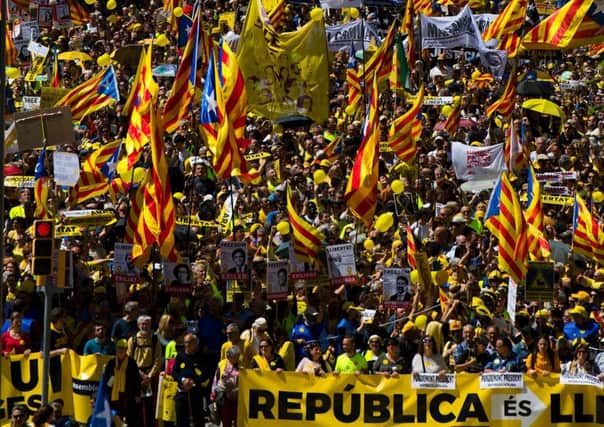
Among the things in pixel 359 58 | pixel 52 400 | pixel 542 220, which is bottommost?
pixel 52 400

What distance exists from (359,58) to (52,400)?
14.8m

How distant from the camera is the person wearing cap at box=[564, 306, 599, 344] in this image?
21.9 m

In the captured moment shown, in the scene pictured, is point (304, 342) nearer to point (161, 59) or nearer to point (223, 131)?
point (223, 131)

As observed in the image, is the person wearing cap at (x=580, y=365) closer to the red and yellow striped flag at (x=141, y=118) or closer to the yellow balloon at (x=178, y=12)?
the red and yellow striped flag at (x=141, y=118)

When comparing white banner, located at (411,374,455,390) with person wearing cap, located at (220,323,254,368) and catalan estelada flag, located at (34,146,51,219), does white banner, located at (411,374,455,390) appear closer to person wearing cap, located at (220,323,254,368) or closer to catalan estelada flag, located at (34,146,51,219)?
person wearing cap, located at (220,323,254,368)

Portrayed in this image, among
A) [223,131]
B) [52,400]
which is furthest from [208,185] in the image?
[52,400]

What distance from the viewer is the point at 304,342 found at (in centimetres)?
2180

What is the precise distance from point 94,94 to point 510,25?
7.08m

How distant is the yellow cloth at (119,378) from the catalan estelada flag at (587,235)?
6.06 meters

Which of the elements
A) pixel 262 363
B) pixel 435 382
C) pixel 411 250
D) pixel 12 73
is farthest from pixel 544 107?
pixel 435 382

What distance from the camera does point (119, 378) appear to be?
2075 centimetres

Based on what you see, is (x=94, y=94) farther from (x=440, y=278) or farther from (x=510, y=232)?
(x=510, y=232)

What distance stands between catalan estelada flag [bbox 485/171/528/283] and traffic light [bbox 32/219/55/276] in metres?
5.25

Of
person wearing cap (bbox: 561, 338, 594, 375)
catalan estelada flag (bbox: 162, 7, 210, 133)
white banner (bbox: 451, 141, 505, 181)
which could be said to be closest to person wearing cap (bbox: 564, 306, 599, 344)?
person wearing cap (bbox: 561, 338, 594, 375)
